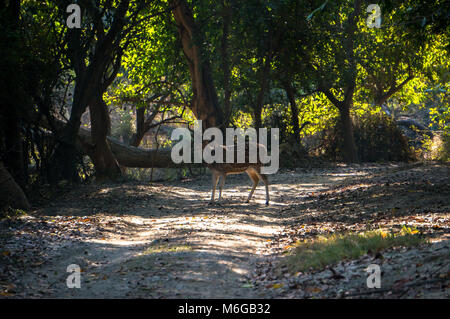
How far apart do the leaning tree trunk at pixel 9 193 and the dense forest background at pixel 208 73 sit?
0.03m

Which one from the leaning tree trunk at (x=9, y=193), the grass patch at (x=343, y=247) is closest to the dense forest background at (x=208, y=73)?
the leaning tree trunk at (x=9, y=193)

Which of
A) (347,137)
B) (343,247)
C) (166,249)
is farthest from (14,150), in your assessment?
(347,137)

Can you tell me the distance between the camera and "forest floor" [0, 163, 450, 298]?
6227 millimetres

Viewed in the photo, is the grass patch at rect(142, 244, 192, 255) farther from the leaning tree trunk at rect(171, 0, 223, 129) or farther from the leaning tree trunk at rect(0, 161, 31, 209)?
the leaning tree trunk at rect(171, 0, 223, 129)

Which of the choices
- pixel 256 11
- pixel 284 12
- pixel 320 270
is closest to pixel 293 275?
pixel 320 270

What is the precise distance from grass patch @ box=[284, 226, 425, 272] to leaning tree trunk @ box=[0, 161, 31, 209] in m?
7.25

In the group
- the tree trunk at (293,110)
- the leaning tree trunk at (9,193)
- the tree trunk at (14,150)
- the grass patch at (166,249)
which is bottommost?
the grass patch at (166,249)

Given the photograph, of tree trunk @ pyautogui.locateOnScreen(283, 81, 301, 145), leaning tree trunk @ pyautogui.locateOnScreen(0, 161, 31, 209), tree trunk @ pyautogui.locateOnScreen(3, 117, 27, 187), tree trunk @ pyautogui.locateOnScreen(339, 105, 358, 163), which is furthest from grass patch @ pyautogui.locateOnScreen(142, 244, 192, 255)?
tree trunk @ pyautogui.locateOnScreen(339, 105, 358, 163)

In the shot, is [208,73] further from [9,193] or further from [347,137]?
[9,193]

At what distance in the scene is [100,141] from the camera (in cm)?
2084

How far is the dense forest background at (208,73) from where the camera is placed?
46.2 ft

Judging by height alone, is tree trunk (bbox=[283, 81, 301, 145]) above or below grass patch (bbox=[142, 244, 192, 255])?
above

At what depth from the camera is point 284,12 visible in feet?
67.4

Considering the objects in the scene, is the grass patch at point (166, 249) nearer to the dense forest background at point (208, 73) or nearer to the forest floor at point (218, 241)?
the forest floor at point (218, 241)
